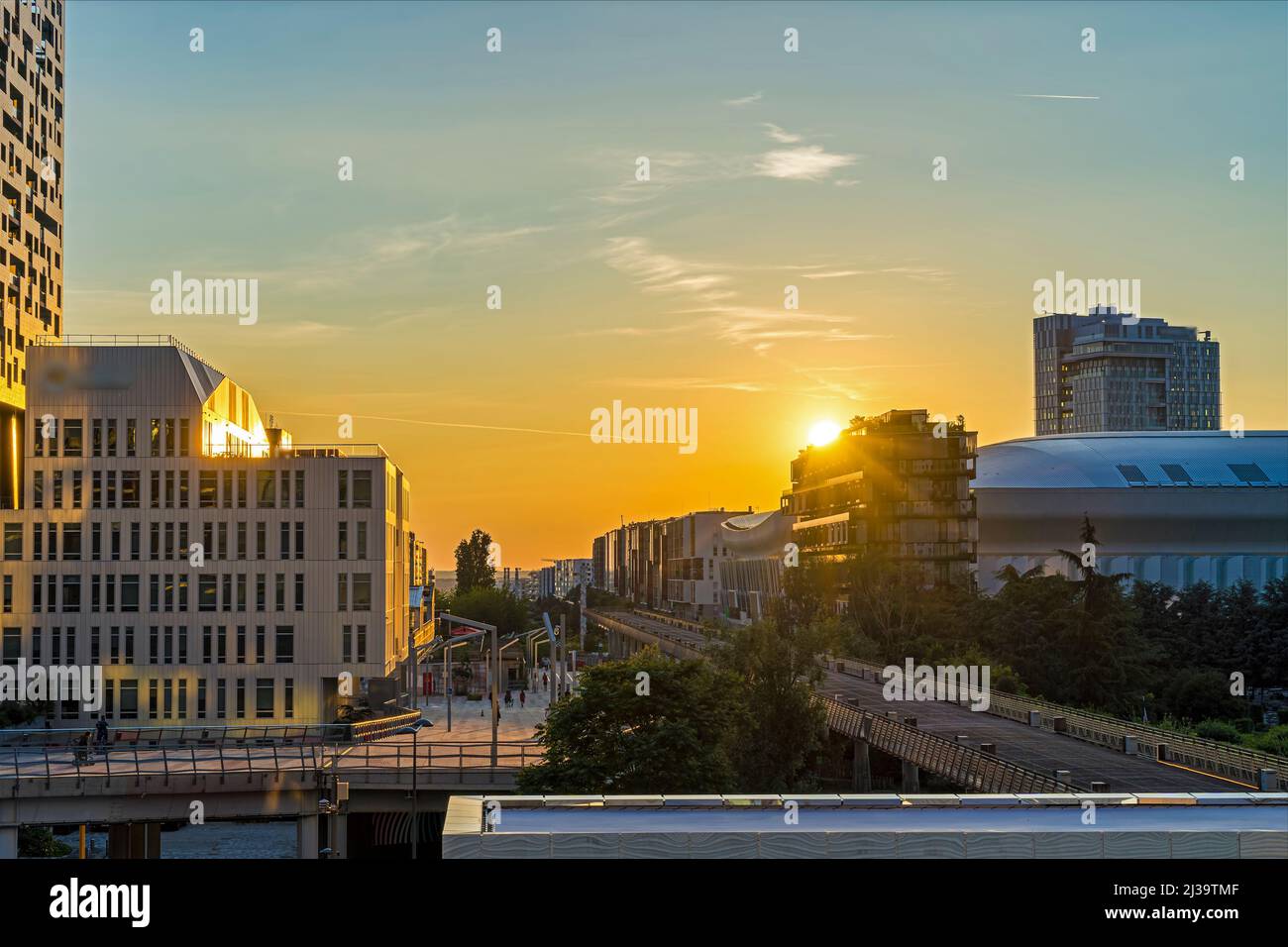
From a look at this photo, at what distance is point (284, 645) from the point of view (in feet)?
224

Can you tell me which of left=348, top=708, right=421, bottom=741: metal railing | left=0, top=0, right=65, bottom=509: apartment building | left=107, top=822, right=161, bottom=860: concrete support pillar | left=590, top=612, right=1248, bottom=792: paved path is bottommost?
left=107, top=822, right=161, bottom=860: concrete support pillar

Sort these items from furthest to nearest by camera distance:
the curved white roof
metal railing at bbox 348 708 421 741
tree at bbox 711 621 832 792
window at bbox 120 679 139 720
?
the curved white roof → window at bbox 120 679 139 720 → metal railing at bbox 348 708 421 741 → tree at bbox 711 621 832 792

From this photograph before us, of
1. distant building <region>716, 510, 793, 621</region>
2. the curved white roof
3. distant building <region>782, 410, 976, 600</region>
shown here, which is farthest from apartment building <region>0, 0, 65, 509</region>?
the curved white roof

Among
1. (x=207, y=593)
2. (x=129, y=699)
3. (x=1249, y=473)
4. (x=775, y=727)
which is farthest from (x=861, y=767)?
(x=1249, y=473)

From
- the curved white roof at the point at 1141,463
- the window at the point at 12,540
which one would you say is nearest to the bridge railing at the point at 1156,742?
the window at the point at 12,540

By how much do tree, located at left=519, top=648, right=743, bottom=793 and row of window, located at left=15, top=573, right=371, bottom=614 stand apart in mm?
32789

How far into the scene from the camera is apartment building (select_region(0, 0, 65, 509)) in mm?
92312

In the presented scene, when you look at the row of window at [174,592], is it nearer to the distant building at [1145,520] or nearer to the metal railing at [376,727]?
the metal railing at [376,727]

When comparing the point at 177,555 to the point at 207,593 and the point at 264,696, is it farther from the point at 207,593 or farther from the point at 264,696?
the point at 264,696

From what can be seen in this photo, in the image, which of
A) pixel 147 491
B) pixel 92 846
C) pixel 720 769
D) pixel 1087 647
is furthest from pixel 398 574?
pixel 720 769

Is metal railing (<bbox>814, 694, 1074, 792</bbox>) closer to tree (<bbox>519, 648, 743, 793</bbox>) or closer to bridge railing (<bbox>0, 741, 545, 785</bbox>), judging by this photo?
tree (<bbox>519, 648, 743, 793</bbox>)

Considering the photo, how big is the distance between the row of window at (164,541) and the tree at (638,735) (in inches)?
1308

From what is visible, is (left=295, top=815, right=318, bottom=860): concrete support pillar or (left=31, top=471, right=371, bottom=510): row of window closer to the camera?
(left=295, top=815, right=318, bottom=860): concrete support pillar
